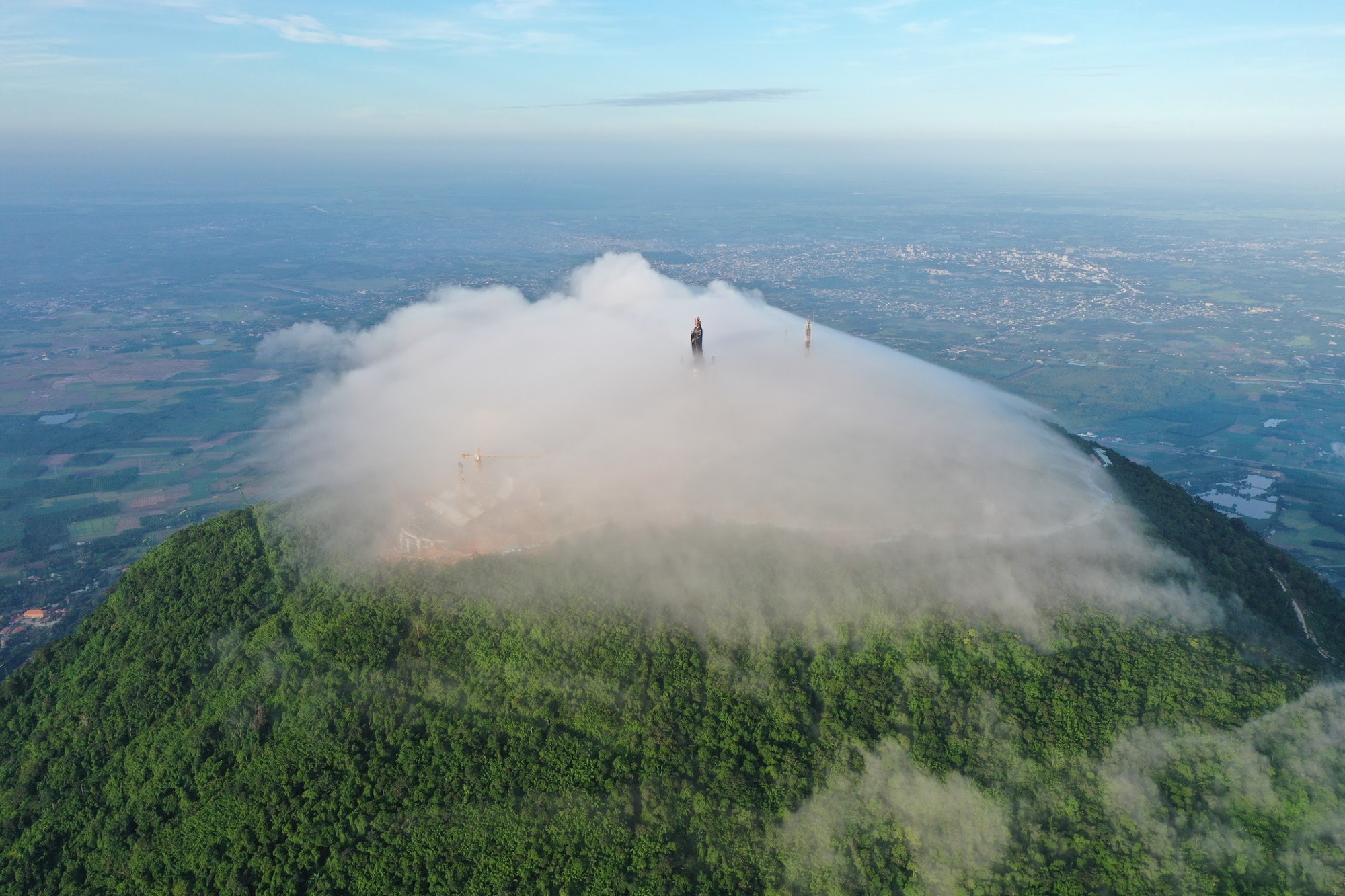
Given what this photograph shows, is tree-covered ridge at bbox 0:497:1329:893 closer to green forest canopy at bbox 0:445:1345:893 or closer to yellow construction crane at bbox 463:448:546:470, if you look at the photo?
green forest canopy at bbox 0:445:1345:893

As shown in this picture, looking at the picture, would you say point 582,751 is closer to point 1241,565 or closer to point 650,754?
point 650,754

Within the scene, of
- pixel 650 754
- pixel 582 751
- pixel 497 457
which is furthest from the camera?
pixel 497 457

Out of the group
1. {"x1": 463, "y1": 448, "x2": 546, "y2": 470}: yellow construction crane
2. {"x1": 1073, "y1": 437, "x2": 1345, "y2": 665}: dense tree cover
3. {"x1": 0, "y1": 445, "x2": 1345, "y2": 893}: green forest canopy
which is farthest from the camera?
{"x1": 463, "y1": 448, "x2": 546, "y2": 470}: yellow construction crane

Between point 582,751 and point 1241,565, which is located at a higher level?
point 1241,565

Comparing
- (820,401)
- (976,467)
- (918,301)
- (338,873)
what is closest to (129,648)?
(338,873)

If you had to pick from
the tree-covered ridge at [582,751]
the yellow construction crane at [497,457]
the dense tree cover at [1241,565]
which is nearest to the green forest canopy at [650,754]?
the tree-covered ridge at [582,751]

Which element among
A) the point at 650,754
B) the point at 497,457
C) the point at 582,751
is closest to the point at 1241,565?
the point at 650,754

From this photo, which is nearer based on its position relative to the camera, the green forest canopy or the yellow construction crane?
the green forest canopy

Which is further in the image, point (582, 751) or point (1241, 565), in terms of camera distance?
point (1241, 565)

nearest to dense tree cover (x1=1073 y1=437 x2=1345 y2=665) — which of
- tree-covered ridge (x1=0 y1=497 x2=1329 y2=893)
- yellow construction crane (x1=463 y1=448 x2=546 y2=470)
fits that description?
tree-covered ridge (x1=0 y1=497 x2=1329 y2=893)

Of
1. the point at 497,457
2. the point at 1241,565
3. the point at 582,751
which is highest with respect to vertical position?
the point at 497,457
